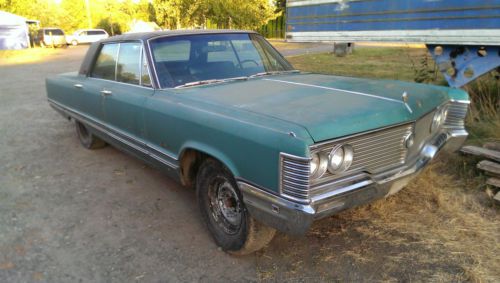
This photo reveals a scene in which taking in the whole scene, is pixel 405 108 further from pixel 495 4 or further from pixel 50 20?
pixel 50 20

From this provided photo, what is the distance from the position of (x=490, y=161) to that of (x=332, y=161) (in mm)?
2321

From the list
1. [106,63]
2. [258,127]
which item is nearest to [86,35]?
[106,63]

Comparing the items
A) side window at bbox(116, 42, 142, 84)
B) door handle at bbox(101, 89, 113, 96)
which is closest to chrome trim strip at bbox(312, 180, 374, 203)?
side window at bbox(116, 42, 142, 84)

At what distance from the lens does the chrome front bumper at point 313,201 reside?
217cm

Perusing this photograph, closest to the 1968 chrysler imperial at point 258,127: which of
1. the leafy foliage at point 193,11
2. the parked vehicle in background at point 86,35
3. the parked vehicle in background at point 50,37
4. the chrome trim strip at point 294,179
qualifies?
the chrome trim strip at point 294,179

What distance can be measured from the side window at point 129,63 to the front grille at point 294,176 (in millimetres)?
2087

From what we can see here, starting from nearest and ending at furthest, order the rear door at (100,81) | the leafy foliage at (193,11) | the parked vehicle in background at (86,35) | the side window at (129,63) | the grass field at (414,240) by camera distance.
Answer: the grass field at (414,240) < the side window at (129,63) < the rear door at (100,81) < the leafy foliage at (193,11) < the parked vehicle in background at (86,35)

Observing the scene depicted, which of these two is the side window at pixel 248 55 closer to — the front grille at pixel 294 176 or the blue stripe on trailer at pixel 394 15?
the front grille at pixel 294 176

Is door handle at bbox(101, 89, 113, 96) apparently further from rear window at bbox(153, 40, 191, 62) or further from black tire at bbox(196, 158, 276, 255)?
black tire at bbox(196, 158, 276, 255)

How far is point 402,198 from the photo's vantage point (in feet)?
11.8

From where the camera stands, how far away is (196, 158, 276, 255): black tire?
8.75 feet

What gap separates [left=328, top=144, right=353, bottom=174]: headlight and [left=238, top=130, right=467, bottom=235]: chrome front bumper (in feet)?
0.38

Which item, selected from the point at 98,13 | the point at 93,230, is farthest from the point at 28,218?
the point at 98,13

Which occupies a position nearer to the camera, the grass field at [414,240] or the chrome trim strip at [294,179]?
the chrome trim strip at [294,179]
